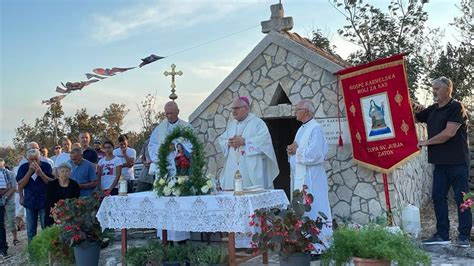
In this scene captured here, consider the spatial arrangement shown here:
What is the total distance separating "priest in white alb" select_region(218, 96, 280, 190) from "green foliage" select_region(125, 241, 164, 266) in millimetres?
1582

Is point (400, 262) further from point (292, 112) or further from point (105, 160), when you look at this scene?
point (105, 160)

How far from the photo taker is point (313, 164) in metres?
6.61

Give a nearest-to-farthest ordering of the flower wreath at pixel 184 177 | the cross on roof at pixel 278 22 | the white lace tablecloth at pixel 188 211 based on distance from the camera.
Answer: the white lace tablecloth at pixel 188 211
the flower wreath at pixel 184 177
the cross on roof at pixel 278 22

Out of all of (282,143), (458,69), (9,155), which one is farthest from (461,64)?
(9,155)

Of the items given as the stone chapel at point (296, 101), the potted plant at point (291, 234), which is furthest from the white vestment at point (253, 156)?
the potted plant at point (291, 234)

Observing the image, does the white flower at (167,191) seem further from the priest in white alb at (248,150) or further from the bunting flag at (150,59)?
the bunting flag at (150,59)

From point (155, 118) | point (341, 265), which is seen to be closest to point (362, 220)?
point (341, 265)

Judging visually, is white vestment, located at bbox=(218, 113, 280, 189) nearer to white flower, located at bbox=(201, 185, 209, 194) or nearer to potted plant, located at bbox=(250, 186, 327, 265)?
white flower, located at bbox=(201, 185, 209, 194)

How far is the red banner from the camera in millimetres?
7512

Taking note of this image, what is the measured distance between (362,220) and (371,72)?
6.85 feet

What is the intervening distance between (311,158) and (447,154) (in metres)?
1.65

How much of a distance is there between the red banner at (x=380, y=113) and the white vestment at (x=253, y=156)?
1352mm

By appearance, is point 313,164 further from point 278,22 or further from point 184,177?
point 278,22

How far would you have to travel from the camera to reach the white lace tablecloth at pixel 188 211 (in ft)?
18.2
